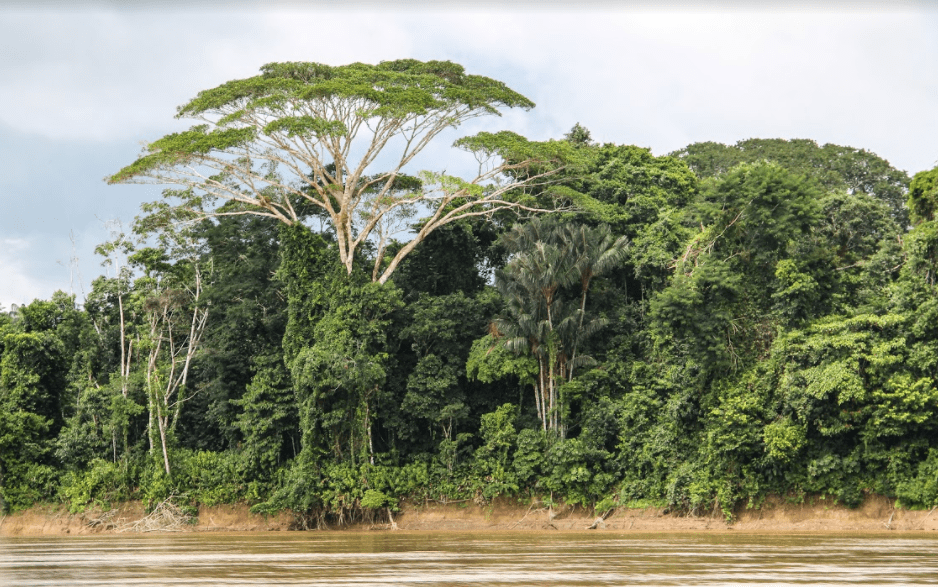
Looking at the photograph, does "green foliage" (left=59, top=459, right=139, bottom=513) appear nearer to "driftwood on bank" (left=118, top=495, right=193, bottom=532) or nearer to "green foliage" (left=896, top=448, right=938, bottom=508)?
"driftwood on bank" (left=118, top=495, right=193, bottom=532)

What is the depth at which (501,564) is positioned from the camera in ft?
39.7

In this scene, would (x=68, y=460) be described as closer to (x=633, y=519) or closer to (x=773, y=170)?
(x=633, y=519)

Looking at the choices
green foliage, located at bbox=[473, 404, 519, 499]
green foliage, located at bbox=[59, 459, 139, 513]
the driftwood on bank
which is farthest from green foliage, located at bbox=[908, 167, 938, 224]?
green foliage, located at bbox=[59, 459, 139, 513]

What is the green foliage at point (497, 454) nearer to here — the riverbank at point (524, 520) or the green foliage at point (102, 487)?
the riverbank at point (524, 520)

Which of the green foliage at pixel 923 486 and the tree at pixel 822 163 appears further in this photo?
the tree at pixel 822 163

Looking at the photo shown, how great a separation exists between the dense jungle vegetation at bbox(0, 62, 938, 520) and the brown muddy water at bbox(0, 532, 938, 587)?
7096 mm

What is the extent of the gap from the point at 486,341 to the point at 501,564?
16593mm

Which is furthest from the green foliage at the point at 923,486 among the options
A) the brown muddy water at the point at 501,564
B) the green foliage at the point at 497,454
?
the green foliage at the point at 497,454

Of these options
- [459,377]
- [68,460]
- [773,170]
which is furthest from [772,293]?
[68,460]

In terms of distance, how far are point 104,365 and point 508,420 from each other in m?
14.3

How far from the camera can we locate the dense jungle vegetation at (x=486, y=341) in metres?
24.2

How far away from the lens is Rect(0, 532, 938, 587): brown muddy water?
993 cm

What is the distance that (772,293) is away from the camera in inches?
1016

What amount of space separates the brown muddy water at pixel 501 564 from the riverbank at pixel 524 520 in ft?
19.6
